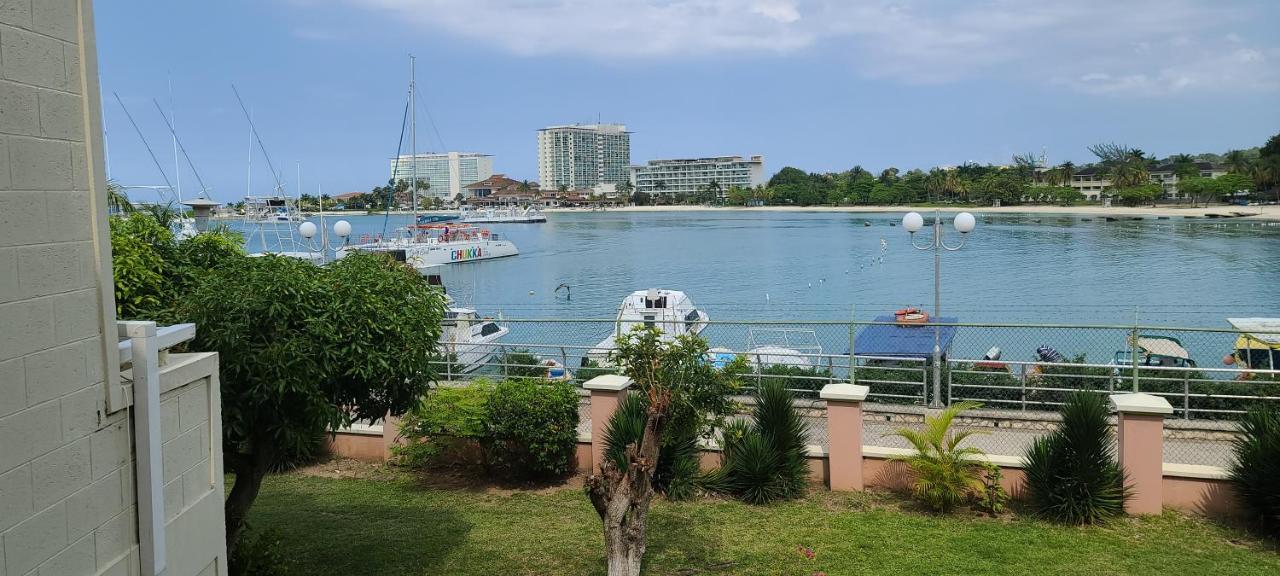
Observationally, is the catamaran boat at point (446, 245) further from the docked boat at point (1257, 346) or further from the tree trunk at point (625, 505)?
the tree trunk at point (625, 505)

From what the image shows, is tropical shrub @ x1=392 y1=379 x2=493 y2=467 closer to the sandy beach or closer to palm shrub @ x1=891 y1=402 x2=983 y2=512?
palm shrub @ x1=891 y1=402 x2=983 y2=512

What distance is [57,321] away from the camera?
424cm

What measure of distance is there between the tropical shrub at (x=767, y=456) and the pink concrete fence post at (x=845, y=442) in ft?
1.08

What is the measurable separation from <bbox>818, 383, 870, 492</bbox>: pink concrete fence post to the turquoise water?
1554 centimetres

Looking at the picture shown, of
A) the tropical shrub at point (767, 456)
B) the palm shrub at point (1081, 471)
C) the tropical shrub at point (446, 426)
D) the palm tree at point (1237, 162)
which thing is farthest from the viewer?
the palm tree at point (1237, 162)

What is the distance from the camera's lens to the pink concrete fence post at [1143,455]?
9.66 metres

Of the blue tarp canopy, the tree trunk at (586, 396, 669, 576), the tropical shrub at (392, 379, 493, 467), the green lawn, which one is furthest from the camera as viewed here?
the blue tarp canopy

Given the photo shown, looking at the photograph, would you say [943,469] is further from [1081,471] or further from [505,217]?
[505,217]

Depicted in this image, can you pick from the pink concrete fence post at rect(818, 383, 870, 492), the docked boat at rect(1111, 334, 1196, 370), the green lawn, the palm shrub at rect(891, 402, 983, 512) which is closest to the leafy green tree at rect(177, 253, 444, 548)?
the green lawn

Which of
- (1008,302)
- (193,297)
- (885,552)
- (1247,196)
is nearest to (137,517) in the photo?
(193,297)

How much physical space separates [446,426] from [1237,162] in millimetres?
147138

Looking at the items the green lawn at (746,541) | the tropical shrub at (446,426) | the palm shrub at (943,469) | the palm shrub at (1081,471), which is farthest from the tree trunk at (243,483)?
the palm shrub at (1081,471)

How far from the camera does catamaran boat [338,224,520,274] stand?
64188 mm

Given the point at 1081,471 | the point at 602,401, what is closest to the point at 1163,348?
the point at 1081,471
